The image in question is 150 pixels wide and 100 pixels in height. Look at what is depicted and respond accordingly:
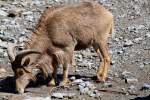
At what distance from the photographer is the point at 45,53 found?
633 inches

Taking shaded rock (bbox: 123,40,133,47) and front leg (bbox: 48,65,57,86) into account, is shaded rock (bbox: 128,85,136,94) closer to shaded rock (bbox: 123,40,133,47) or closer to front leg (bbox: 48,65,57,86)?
front leg (bbox: 48,65,57,86)

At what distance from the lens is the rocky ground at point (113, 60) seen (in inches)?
615

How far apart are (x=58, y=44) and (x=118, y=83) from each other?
2241 mm

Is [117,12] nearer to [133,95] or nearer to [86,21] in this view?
[86,21]

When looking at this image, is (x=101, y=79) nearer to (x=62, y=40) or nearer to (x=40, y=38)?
(x=62, y=40)

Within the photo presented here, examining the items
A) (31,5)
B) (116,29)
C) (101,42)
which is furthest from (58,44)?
(31,5)

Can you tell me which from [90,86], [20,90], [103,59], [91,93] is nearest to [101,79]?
[90,86]

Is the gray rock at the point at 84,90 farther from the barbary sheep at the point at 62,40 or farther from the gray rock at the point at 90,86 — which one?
the barbary sheep at the point at 62,40

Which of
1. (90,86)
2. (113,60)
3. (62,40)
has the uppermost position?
(62,40)

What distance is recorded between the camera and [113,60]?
60.2 feet

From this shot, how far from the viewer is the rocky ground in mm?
15609

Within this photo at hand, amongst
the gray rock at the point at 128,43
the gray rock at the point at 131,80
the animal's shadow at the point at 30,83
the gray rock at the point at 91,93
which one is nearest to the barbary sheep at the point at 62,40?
the animal's shadow at the point at 30,83

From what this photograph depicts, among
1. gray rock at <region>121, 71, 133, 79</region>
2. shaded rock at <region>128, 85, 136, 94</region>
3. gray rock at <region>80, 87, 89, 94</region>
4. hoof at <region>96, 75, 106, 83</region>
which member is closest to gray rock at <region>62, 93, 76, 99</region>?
gray rock at <region>80, 87, 89, 94</region>

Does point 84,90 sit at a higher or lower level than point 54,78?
lower
